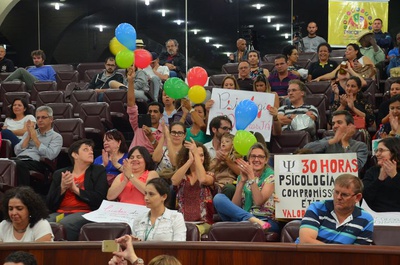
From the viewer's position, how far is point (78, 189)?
6.70m

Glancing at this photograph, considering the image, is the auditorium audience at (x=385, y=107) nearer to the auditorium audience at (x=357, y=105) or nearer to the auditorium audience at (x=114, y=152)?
the auditorium audience at (x=357, y=105)

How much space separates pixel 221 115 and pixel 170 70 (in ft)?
14.5

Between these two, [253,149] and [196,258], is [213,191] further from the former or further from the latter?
[196,258]

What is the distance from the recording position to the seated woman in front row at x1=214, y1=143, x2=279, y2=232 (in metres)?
6.21

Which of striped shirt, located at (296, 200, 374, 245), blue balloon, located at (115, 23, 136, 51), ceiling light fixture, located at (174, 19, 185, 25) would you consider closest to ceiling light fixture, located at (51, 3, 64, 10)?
ceiling light fixture, located at (174, 19, 185, 25)

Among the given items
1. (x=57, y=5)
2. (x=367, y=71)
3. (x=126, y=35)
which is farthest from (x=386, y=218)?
(x=57, y=5)

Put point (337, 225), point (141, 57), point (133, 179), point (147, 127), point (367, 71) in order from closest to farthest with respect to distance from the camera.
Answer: point (337, 225) < point (133, 179) < point (147, 127) < point (141, 57) < point (367, 71)

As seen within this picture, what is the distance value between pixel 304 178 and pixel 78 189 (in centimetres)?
185

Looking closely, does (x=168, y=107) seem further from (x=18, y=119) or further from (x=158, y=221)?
(x=158, y=221)

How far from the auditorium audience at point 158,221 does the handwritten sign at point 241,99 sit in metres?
2.72

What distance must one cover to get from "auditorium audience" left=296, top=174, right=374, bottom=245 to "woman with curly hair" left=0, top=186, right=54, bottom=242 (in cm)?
171

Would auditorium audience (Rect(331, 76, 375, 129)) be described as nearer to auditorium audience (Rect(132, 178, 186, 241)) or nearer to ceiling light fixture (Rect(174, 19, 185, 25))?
auditorium audience (Rect(132, 178, 186, 241))

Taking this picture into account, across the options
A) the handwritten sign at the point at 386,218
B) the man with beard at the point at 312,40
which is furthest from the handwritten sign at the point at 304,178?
the man with beard at the point at 312,40

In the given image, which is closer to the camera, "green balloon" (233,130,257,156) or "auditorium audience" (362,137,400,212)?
"auditorium audience" (362,137,400,212)
